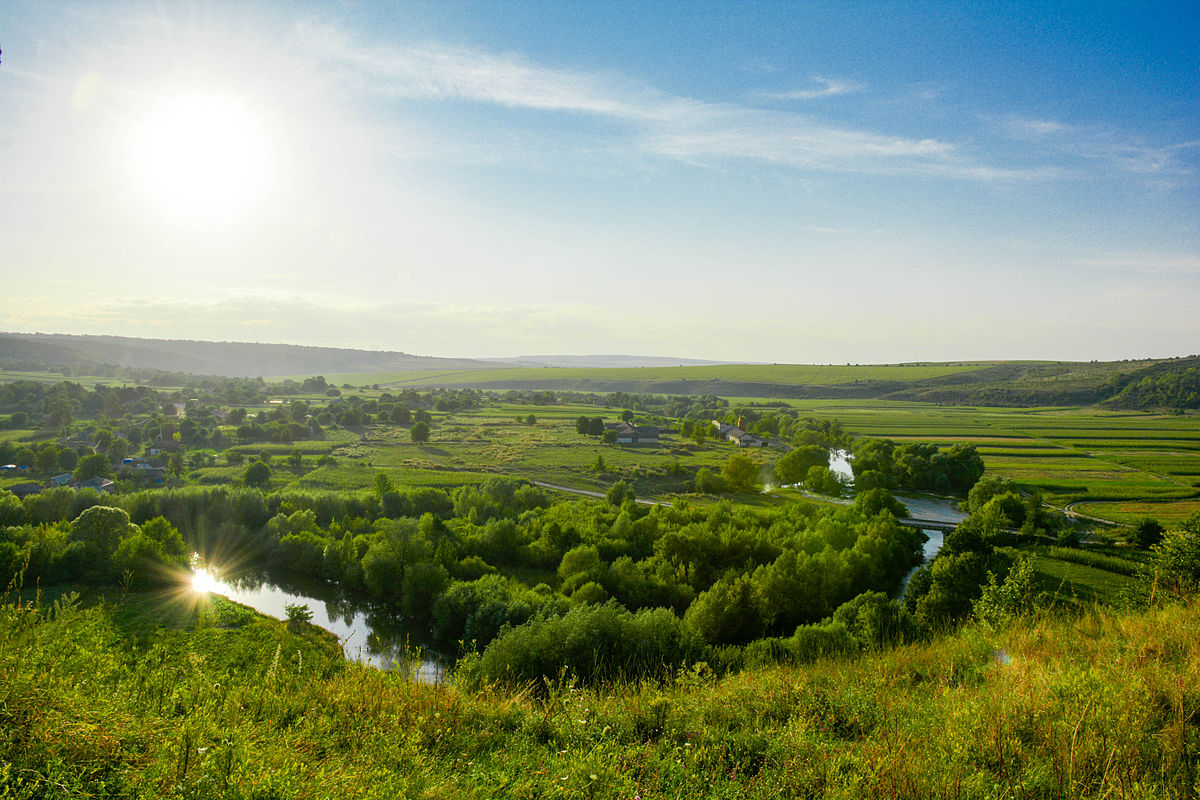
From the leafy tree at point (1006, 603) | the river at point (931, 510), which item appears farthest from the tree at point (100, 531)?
the river at point (931, 510)

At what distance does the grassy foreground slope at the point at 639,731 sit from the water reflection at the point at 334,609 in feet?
54.4

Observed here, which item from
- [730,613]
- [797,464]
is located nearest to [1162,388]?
[797,464]

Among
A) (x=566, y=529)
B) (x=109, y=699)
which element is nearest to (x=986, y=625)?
(x=109, y=699)

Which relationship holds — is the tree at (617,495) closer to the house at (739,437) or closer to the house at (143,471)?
the house at (143,471)

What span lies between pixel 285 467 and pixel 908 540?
182ft

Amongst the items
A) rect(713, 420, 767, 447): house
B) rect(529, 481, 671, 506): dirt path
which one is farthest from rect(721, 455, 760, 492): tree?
rect(713, 420, 767, 447): house

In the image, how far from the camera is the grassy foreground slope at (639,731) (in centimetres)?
486

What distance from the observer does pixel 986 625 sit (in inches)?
402

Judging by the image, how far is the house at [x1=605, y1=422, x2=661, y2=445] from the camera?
7985 centimetres

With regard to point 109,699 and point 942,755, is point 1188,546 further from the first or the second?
point 109,699

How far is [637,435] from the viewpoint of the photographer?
81250mm

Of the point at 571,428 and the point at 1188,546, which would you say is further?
the point at 571,428

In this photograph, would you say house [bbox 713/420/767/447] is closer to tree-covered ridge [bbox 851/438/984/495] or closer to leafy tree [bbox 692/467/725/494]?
tree-covered ridge [bbox 851/438/984/495]

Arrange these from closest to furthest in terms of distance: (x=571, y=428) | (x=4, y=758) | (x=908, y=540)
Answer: (x=4, y=758), (x=908, y=540), (x=571, y=428)
